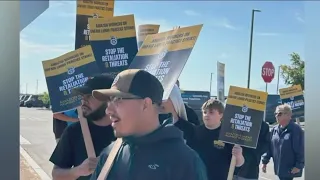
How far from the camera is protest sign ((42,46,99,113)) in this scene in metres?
3.77

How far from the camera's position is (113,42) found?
12.7 ft

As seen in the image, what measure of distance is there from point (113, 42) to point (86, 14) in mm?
725

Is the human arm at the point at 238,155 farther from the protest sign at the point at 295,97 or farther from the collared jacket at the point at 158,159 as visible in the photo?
the protest sign at the point at 295,97

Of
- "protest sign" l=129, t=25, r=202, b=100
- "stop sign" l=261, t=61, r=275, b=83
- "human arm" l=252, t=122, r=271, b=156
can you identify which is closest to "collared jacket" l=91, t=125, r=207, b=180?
"protest sign" l=129, t=25, r=202, b=100

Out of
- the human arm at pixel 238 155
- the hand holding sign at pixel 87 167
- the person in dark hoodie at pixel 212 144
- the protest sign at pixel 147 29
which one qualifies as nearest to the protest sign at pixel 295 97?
the person in dark hoodie at pixel 212 144

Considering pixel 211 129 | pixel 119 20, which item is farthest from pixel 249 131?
pixel 119 20

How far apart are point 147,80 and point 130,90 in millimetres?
110

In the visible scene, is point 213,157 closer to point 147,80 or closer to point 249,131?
point 249,131

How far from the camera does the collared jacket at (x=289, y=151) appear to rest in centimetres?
748

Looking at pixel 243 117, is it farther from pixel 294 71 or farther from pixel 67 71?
pixel 294 71

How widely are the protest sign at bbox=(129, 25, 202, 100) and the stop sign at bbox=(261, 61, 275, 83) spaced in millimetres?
23049

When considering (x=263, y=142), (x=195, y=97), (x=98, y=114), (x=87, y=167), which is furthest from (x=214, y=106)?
(x=195, y=97)

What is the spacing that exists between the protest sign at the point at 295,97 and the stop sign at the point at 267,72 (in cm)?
1587

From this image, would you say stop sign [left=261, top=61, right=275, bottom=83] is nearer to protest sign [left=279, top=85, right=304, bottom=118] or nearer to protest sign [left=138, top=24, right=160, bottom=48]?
protest sign [left=279, top=85, right=304, bottom=118]
